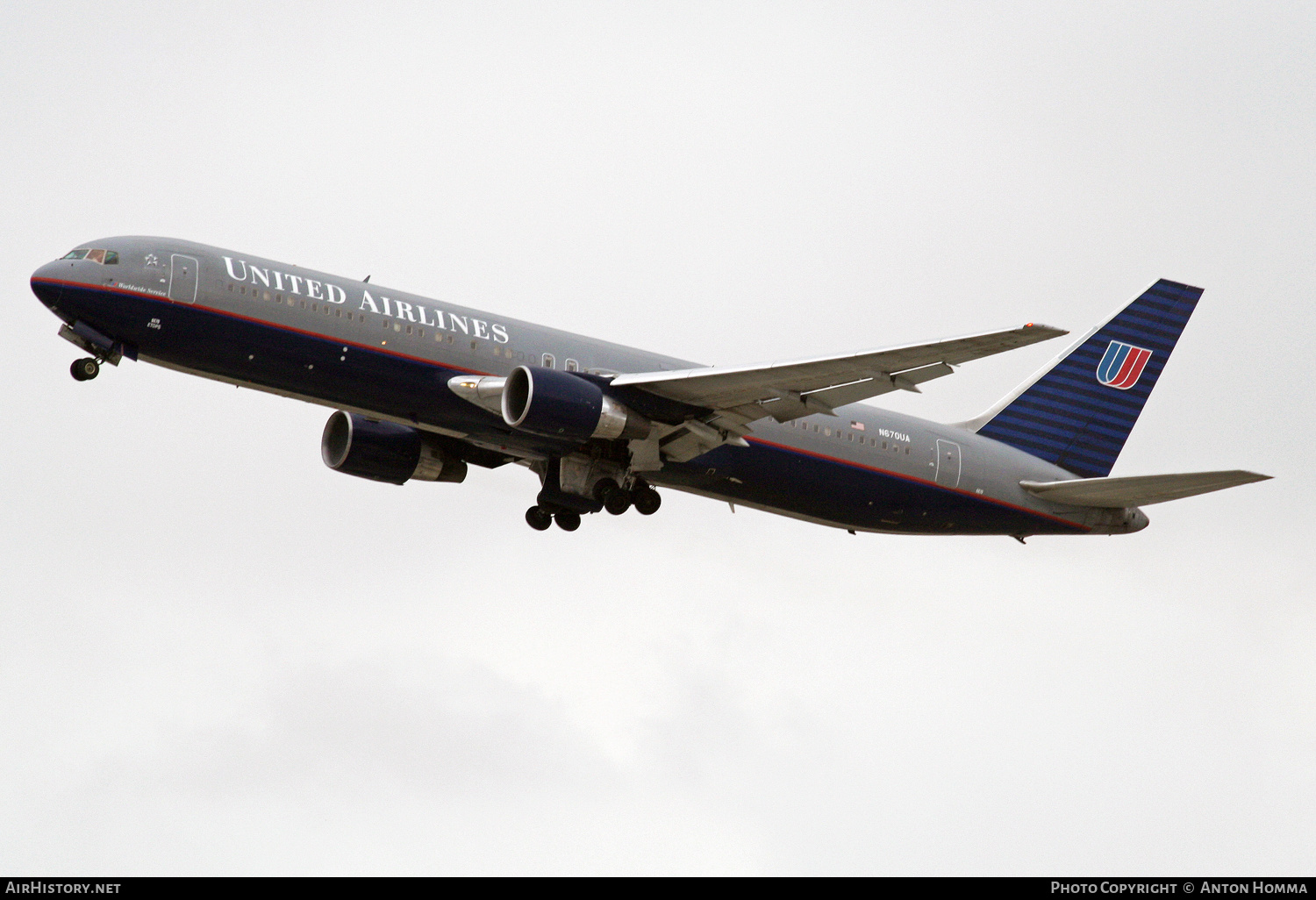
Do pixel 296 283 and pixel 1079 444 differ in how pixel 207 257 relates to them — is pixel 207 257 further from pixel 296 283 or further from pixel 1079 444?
pixel 1079 444

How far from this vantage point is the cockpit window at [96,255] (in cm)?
3706

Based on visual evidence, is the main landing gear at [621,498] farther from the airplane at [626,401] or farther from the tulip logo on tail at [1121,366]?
the tulip logo on tail at [1121,366]

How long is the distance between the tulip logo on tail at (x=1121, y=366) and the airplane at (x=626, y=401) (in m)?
0.06

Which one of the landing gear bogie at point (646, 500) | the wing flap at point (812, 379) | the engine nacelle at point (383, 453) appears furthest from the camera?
the engine nacelle at point (383, 453)

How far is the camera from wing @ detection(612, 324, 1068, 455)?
35469 millimetres

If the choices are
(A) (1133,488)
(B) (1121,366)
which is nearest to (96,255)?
(A) (1133,488)

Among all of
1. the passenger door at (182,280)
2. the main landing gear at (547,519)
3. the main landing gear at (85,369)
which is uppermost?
the passenger door at (182,280)

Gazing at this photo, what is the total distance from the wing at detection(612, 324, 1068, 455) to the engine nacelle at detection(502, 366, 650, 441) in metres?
1.08

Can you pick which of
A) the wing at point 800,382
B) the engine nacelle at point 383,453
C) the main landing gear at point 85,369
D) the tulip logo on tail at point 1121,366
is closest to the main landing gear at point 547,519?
the engine nacelle at point 383,453

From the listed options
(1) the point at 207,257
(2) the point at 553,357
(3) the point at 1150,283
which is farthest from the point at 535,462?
(3) the point at 1150,283

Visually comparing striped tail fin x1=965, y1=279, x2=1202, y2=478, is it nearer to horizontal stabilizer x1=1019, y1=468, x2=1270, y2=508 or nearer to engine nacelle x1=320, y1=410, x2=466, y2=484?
horizontal stabilizer x1=1019, y1=468, x2=1270, y2=508

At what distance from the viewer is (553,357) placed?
135ft

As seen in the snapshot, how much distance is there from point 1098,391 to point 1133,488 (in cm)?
636
